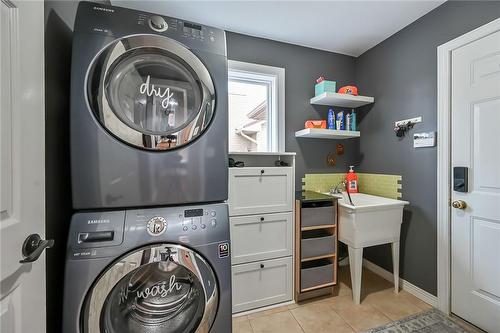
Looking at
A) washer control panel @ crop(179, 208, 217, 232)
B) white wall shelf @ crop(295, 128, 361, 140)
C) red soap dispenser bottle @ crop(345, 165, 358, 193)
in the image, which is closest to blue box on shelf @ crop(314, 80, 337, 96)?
white wall shelf @ crop(295, 128, 361, 140)

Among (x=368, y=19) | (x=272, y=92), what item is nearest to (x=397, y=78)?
(x=368, y=19)

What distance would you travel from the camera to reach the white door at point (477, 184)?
1.38m

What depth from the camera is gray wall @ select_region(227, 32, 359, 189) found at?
7.19ft

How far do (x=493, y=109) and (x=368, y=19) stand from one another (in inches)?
46.8

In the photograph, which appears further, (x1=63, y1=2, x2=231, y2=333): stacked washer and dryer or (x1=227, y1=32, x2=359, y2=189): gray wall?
(x1=227, y1=32, x2=359, y2=189): gray wall

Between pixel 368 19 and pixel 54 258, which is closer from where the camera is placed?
pixel 54 258

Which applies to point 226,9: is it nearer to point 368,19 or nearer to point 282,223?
point 368,19

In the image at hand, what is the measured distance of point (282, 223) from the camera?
171 centimetres

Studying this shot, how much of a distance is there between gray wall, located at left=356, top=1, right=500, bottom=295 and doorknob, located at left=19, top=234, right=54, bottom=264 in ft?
7.98

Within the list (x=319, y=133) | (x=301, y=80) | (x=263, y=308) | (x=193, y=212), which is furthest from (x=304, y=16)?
(x=263, y=308)

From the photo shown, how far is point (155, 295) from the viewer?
919mm

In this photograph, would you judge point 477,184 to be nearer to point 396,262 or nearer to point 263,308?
point 396,262

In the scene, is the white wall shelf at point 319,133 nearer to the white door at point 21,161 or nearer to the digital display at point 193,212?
the digital display at point 193,212

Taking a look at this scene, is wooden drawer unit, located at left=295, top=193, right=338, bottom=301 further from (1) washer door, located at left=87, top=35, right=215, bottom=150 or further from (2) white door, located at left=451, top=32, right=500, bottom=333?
(1) washer door, located at left=87, top=35, right=215, bottom=150
